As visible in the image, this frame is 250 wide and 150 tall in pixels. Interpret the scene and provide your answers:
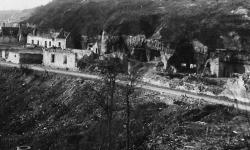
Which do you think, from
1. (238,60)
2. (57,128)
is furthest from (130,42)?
(57,128)

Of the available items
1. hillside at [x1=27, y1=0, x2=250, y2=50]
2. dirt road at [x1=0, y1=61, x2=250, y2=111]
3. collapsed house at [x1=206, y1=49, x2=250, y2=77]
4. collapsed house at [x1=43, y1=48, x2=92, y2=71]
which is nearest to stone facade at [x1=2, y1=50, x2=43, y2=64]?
collapsed house at [x1=43, y1=48, x2=92, y2=71]

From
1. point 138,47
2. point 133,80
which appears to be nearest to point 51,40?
point 138,47

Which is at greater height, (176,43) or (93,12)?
(93,12)

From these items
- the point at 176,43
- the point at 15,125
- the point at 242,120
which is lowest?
the point at 15,125

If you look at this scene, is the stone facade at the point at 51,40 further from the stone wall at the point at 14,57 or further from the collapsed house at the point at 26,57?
the stone wall at the point at 14,57

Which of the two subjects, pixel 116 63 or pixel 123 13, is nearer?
pixel 116 63

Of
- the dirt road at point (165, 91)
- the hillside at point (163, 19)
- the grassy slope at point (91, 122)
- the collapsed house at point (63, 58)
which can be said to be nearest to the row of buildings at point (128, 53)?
the collapsed house at point (63, 58)

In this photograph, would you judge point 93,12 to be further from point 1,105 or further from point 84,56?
point 1,105
